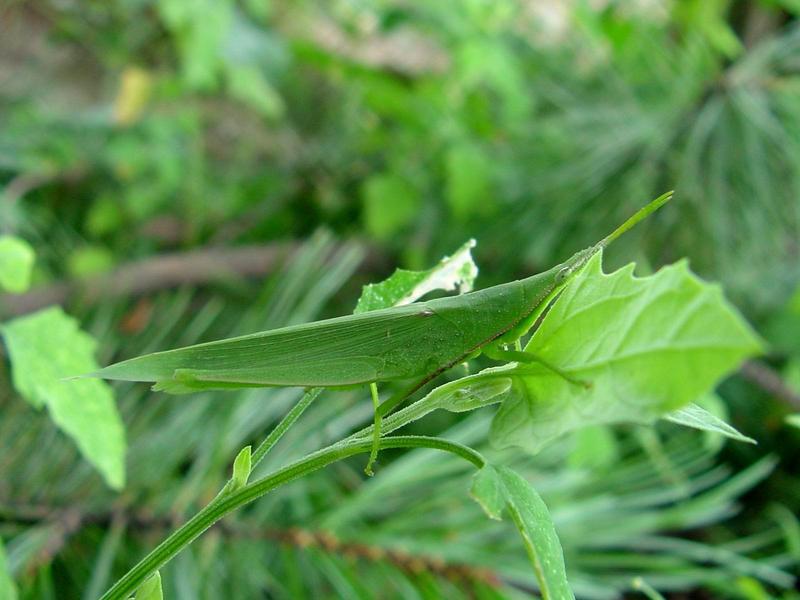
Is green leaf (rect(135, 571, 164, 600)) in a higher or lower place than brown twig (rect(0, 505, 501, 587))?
higher

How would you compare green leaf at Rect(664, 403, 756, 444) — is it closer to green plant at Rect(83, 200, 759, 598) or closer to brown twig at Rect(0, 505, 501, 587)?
green plant at Rect(83, 200, 759, 598)

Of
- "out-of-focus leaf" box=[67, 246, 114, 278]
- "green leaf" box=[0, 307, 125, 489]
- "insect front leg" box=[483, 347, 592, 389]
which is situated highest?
"insect front leg" box=[483, 347, 592, 389]

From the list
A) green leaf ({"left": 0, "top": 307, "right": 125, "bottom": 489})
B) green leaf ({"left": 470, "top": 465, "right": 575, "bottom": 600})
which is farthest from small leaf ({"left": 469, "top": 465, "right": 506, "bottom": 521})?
green leaf ({"left": 0, "top": 307, "right": 125, "bottom": 489})

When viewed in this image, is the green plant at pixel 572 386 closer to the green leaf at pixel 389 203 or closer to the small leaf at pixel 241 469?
the small leaf at pixel 241 469

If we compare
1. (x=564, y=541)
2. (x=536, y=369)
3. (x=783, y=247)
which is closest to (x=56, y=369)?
(x=536, y=369)

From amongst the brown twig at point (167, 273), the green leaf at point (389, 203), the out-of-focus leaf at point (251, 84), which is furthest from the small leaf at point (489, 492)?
the out-of-focus leaf at point (251, 84)

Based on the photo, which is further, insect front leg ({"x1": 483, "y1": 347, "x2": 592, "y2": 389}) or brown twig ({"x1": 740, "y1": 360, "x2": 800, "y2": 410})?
brown twig ({"x1": 740, "y1": 360, "x2": 800, "y2": 410})
